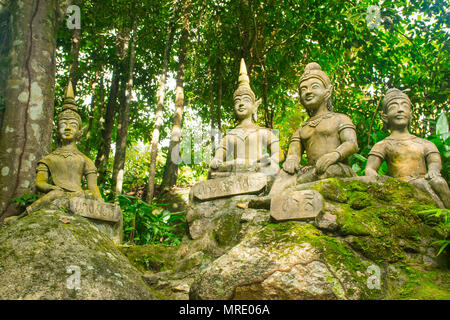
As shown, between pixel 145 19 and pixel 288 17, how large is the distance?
3.53m

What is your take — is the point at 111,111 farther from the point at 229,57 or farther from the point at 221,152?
the point at 221,152

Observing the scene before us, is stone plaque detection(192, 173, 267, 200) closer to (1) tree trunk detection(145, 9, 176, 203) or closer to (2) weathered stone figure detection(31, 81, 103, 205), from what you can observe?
(2) weathered stone figure detection(31, 81, 103, 205)

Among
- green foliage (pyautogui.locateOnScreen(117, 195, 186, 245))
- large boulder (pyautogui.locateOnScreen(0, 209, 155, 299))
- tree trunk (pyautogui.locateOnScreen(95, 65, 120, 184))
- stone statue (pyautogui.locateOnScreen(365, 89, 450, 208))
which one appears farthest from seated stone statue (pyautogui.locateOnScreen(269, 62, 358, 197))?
tree trunk (pyautogui.locateOnScreen(95, 65, 120, 184))

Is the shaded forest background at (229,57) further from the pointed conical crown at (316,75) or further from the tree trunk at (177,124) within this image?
the pointed conical crown at (316,75)

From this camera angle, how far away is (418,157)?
433 cm

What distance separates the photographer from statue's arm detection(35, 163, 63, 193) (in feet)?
17.1

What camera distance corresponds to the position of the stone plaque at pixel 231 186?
4.71 metres

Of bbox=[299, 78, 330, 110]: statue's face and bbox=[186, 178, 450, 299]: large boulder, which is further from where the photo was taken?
bbox=[299, 78, 330, 110]: statue's face

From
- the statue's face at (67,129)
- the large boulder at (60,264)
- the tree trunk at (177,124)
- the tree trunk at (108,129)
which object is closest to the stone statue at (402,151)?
the large boulder at (60,264)

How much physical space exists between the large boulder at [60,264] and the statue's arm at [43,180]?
1.96 meters

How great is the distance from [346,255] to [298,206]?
62 cm

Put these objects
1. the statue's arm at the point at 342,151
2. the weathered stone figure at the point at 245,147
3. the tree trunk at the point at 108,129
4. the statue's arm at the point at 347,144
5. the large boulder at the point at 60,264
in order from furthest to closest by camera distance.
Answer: the tree trunk at the point at 108,129, the weathered stone figure at the point at 245,147, the statue's arm at the point at 347,144, the statue's arm at the point at 342,151, the large boulder at the point at 60,264

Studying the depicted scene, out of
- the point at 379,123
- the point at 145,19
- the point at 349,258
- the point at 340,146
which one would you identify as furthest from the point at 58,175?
the point at 379,123
